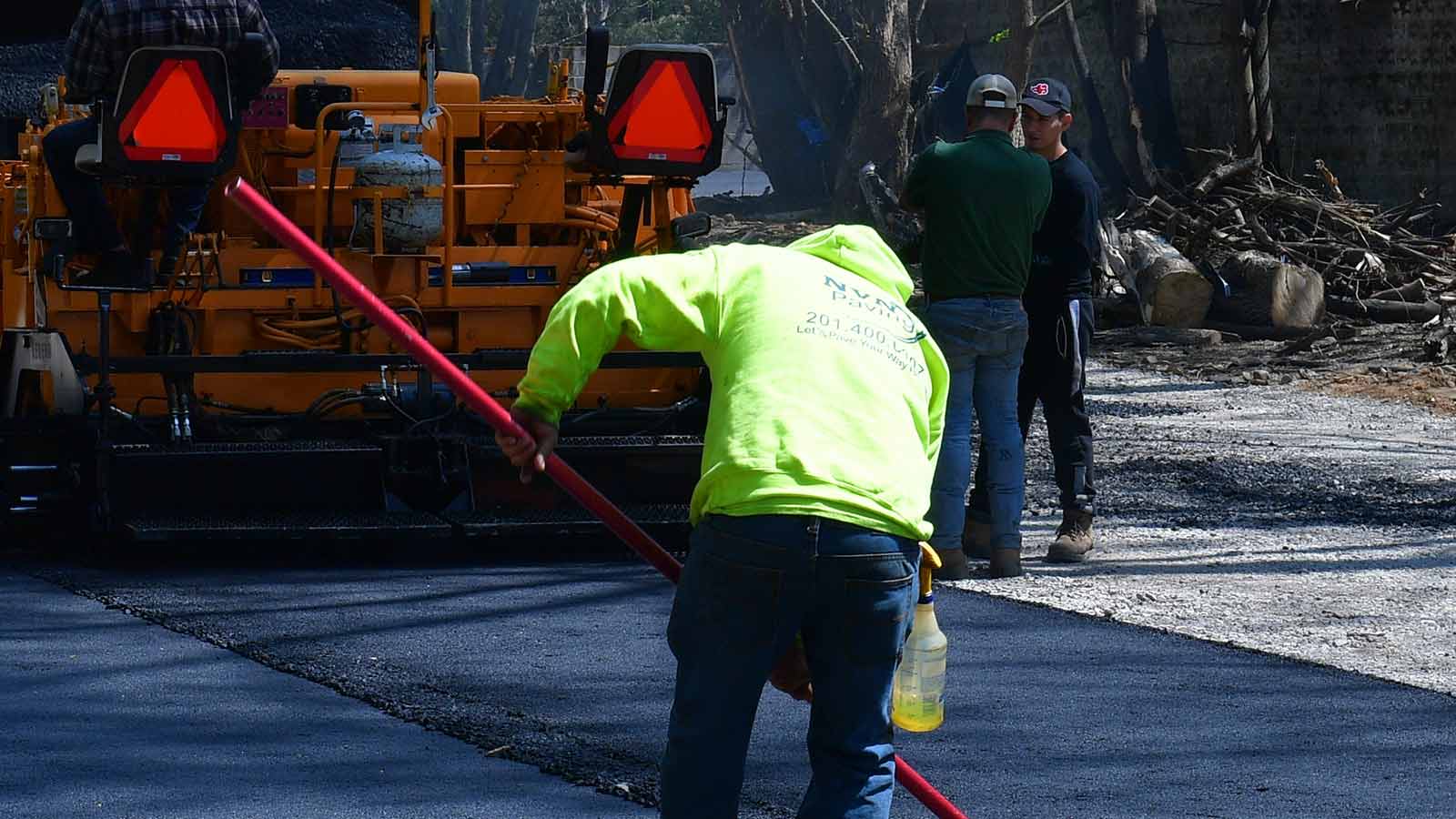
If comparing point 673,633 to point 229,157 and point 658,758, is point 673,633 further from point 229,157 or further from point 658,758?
point 229,157

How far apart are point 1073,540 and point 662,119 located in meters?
2.13

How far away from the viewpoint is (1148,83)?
19.5 m

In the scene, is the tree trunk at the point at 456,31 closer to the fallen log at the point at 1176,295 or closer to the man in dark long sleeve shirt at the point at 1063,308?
the fallen log at the point at 1176,295

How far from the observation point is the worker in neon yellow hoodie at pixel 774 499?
11.6ft

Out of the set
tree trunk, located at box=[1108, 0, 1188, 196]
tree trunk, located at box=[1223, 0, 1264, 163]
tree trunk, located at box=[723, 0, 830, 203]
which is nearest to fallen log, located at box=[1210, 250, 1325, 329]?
tree trunk, located at box=[1223, 0, 1264, 163]

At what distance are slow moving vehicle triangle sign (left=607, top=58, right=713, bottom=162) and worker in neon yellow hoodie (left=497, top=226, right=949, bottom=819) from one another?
3.91 meters

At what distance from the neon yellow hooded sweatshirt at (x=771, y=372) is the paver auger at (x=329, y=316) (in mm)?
3672

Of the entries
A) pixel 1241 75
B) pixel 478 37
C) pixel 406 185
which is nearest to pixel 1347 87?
pixel 1241 75

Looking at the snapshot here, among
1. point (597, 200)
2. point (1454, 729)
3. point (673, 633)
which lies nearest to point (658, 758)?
point (673, 633)

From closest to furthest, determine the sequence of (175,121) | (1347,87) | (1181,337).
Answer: (175,121), (1181,337), (1347,87)

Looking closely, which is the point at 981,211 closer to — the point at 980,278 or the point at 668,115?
the point at 980,278

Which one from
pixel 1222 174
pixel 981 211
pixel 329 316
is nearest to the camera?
pixel 981 211

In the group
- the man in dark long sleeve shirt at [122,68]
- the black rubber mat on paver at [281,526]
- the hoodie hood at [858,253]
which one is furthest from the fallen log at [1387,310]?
the hoodie hood at [858,253]

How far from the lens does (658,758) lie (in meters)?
5.09
